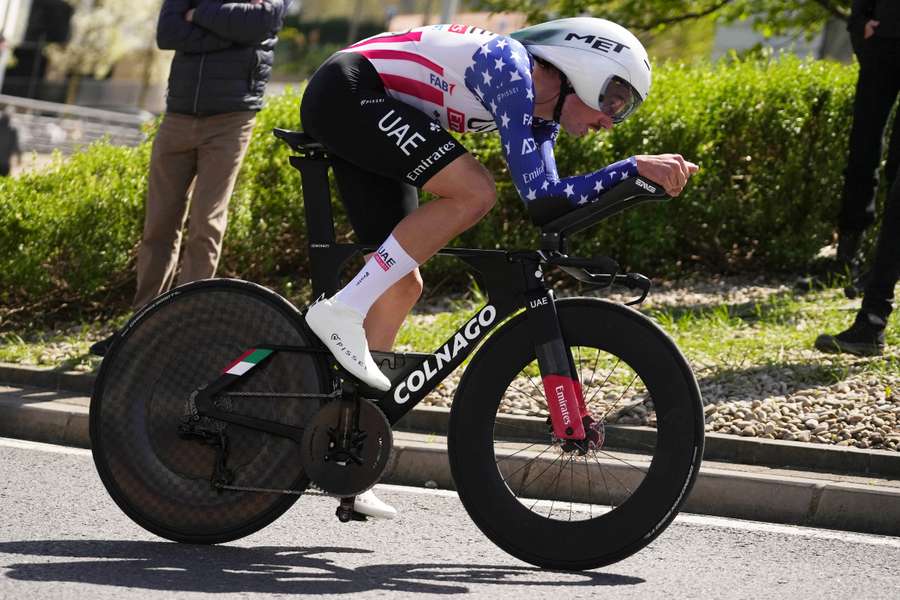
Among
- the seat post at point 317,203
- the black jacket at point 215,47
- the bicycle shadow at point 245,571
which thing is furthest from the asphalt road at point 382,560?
the black jacket at point 215,47

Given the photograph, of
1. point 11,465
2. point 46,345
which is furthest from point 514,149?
point 46,345

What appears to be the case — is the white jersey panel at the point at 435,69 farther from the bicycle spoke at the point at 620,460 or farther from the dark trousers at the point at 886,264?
the dark trousers at the point at 886,264

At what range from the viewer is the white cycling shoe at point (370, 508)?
4.62 metres

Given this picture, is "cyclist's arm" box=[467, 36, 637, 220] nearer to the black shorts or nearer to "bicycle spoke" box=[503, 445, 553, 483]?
the black shorts

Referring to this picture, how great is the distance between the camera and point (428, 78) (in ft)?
14.5

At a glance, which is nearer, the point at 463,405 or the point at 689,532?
the point at 463,405

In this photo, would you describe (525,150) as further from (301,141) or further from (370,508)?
(370,508)

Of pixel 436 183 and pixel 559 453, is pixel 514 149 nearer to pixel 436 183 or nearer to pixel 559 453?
pixel 436 183

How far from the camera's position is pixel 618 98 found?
426 cm

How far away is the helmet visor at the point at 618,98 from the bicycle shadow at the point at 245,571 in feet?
4.63

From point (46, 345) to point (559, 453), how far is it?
433 cm

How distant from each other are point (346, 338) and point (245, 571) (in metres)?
0.77

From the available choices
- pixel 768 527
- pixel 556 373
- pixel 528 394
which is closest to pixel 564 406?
pixel 556 373

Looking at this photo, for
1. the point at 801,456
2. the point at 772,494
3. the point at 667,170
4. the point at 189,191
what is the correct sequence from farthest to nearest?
the point at 189,191, the point at 801,456, the point at 772,494, the point at 667,170
